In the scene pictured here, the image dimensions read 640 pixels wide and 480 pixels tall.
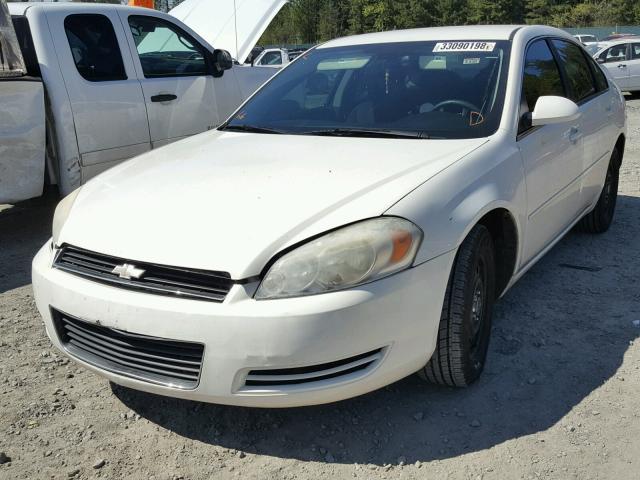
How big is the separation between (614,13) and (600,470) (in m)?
57.3

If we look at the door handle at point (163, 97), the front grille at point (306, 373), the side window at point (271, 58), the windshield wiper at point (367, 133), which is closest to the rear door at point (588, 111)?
the windshield wiper at point (367, 133)

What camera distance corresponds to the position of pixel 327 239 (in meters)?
2.40

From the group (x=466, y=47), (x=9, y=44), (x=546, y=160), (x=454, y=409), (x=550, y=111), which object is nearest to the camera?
(x=454, y=409)

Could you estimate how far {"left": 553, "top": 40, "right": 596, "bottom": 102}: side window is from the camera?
4.27m

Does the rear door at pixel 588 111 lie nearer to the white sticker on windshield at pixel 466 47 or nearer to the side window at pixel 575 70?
the side window at pixel 575 70

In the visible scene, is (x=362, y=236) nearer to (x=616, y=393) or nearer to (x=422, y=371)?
(x=422, y=371)

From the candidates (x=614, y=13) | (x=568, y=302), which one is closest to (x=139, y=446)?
(x=568, y=302)

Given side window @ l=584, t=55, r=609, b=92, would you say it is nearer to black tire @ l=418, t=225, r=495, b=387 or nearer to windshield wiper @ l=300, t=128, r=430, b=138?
windshield wiper @ l=300, t=128, r=430, b=138

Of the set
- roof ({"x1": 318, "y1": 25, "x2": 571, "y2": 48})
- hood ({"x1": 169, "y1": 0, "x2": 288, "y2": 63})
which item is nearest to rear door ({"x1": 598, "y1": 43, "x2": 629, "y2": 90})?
hood ({"x1": 169, "y1": 0, "x2": 288, "y2": 63})

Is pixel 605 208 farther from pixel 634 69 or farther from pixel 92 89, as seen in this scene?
pixel 634 69

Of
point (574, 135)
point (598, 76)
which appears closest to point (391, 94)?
point (574, 135)

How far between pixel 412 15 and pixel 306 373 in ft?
192

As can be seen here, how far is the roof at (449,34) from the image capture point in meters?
3.77

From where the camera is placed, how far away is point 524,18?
5859 cm
